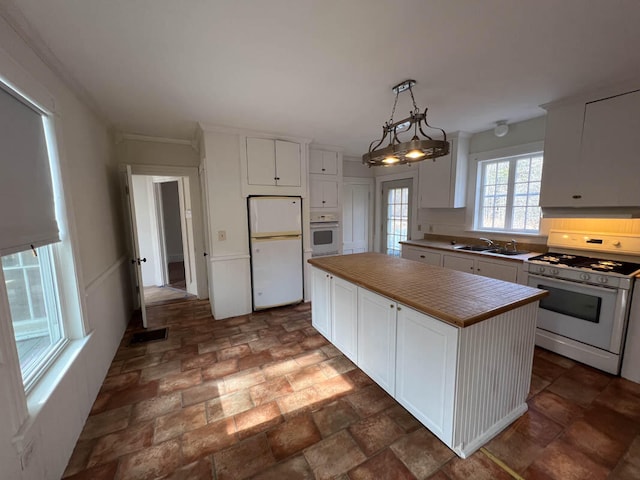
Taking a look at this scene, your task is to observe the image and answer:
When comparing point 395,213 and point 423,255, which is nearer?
point 423,255

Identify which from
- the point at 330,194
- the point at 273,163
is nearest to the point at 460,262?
the point at 330,194

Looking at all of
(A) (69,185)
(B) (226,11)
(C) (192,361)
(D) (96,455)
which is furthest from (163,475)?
(B) (226,11)

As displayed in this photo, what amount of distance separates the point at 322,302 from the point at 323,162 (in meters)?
2.39

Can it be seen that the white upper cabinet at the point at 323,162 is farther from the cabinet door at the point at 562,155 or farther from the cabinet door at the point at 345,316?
the cabinet door at the point at 562,155

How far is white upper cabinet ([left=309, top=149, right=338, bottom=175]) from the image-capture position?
4173 mm

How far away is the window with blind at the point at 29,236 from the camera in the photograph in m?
1.28

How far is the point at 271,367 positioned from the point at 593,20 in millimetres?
3224

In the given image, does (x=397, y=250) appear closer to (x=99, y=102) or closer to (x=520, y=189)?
(x=520, y=189)

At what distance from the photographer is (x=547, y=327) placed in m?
2.58

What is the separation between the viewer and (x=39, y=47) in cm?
161

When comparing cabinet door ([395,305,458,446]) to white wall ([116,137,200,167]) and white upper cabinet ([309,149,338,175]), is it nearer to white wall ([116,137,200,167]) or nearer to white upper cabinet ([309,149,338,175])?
white upper cabinet ([309,149,338,175])

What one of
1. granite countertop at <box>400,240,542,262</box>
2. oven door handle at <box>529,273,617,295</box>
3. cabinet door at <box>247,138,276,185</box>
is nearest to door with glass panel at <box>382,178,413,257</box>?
granite countertop at <box>400,240,542,262</box>

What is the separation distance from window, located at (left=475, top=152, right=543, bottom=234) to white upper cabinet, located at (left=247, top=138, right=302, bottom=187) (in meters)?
2.61

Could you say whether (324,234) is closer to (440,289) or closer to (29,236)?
(440,289)
